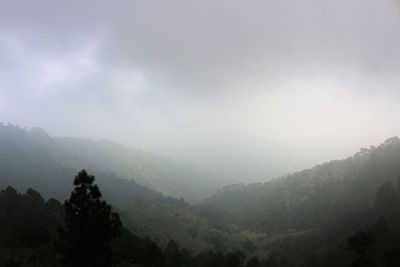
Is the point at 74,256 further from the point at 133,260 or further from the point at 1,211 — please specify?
the point at 1,211

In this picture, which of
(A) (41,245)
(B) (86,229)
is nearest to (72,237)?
(B) (86,229)

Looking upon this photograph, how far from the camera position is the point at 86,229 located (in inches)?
1385

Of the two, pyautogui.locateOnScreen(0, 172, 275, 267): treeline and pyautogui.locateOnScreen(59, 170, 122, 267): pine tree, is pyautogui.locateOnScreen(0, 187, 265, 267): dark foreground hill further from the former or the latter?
pyautogui.locateOnScreen(59, 170, 122, 267): pine tree

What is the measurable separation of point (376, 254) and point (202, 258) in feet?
146

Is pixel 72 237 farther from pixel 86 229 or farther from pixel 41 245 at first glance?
pixel 41 245

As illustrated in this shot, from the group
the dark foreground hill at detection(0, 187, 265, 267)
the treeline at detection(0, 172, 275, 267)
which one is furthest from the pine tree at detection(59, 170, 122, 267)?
the dark foreground hill at detection(0, 187, 265, 267)

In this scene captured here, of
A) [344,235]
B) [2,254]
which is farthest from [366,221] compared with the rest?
[2,254]

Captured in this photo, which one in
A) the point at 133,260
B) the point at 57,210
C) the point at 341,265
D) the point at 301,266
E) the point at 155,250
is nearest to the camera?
the point at 133,260

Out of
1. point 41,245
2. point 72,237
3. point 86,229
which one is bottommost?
point 41,245

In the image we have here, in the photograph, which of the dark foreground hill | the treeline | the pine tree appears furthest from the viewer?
the dark foreground hill

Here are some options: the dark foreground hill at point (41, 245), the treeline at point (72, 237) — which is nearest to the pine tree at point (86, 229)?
the treeline at point (72, 237)

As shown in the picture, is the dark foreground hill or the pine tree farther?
the dark foreground hill

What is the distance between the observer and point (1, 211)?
11762 cm

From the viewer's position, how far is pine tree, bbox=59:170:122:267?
115ft
